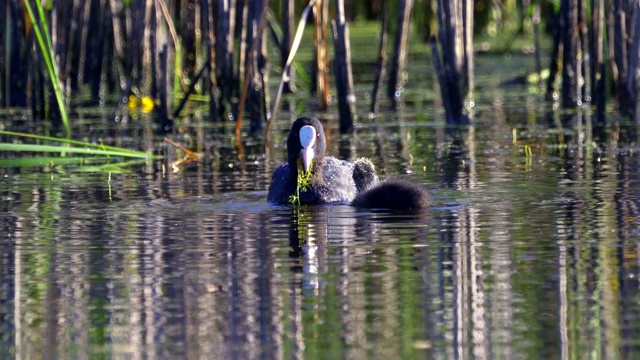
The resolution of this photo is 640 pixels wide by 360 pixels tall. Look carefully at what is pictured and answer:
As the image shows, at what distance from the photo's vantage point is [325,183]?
8594 millimetres

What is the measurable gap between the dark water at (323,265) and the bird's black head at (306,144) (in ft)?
1.00

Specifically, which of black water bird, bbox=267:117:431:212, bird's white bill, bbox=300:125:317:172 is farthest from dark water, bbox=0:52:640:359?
bird's white bill, bbox=300:125:317:172

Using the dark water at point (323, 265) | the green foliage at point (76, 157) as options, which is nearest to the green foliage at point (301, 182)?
the dark water at point (323, 265)

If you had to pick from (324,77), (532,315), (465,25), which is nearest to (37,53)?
(324,77)

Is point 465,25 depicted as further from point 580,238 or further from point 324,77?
point 580,238

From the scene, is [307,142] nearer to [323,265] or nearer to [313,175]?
[313,175]

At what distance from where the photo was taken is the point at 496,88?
16.6 metres

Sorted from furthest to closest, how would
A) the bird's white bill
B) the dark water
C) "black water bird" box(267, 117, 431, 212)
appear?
1. the bird's white bill
2. "black water bird" box(267, 117, 431, 212)
3. the dark water

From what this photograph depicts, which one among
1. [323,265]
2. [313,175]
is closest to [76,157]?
[313,175]

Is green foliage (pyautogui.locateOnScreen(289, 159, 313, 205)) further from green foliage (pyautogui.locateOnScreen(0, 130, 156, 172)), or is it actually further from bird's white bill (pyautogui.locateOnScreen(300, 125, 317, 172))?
green foliage (pyautogui.locateOnScreen(0, 130, 156, 172))

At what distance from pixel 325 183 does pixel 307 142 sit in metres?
→ 0.26

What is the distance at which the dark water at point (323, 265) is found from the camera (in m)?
4.78

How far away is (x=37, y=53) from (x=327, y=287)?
8.14 meters

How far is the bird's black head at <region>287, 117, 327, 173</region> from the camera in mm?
8422
